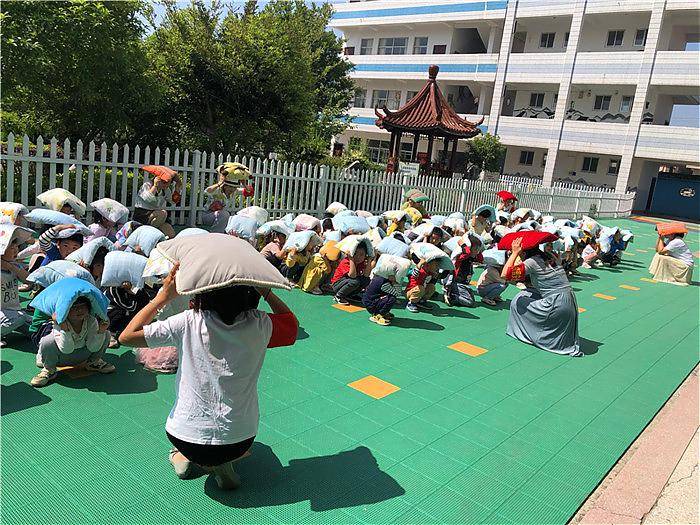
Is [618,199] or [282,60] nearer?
[282,60]

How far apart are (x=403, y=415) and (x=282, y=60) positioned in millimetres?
12404

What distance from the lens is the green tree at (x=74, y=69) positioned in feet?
27.9

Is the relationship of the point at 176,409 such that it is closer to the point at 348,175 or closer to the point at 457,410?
the point at 457,410

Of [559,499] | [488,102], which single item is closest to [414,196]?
[559,499]

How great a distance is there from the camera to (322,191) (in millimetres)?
12055

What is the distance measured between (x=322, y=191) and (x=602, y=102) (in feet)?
96.7

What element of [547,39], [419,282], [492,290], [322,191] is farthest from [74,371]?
[547,39]

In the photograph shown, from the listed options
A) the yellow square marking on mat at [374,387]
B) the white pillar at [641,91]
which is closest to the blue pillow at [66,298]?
the yellow square marking on mat at [374,387]

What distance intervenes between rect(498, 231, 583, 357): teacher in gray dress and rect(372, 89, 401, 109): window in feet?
129

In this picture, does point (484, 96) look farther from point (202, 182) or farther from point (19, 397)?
point (19, 397)

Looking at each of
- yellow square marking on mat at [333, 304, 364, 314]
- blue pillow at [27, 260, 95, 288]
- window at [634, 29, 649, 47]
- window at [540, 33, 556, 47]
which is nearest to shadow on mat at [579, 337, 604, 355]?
yellow square marking on mat at [333, 304, 364, 314]

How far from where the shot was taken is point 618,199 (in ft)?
90.2

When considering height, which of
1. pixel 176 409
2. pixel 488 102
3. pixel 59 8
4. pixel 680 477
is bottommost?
pixel 680 477

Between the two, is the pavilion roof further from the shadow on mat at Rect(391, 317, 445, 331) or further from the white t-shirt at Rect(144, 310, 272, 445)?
the white t-shirt at Rect(144, 310, 272, 445)
